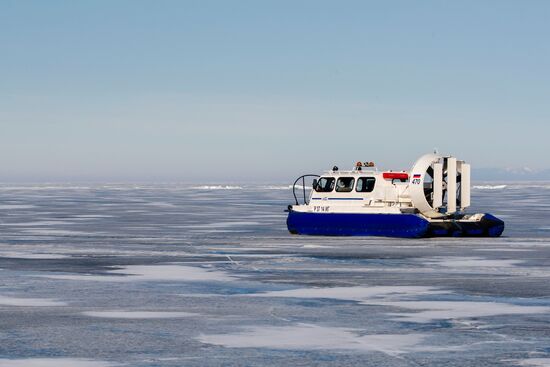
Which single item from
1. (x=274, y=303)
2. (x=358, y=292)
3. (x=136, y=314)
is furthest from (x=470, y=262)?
(x=136, y=314)

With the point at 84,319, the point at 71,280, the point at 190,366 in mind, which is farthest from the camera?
the point at 71,280

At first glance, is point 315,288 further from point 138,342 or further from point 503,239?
point 503,239

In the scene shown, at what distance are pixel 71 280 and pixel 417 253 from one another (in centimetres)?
939

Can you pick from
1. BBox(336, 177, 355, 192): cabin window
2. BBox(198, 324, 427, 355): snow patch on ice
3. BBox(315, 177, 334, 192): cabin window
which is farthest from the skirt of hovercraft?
BBox(198, 324, 427, 355): snow patch on ice

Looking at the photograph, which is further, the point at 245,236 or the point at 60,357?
the point at 245,236

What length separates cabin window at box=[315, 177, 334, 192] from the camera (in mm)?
31266

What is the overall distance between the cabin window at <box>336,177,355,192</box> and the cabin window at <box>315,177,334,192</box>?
0.22m

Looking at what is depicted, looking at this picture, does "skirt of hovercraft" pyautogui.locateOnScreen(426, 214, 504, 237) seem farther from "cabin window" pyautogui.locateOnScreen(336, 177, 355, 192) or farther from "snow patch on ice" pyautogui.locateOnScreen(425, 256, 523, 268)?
"snow patch on ice" pyautogui.locateOnScreen(425, 256, 523, 268)

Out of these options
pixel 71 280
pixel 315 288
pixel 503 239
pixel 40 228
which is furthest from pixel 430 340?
pixel 40 228

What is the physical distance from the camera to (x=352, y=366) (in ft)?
31.9

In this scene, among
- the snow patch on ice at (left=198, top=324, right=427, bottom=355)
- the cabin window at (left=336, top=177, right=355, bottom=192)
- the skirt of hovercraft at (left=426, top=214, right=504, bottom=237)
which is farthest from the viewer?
the cabin window at (left=336, top=177, right=355, bottom=192)

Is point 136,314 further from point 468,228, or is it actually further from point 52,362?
point 468,228

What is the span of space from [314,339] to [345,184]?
20078 mm

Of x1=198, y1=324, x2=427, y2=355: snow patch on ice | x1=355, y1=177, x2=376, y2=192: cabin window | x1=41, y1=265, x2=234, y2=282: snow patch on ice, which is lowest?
x1=41, y1=265, x2=234, y2=282: snow patch on ice
